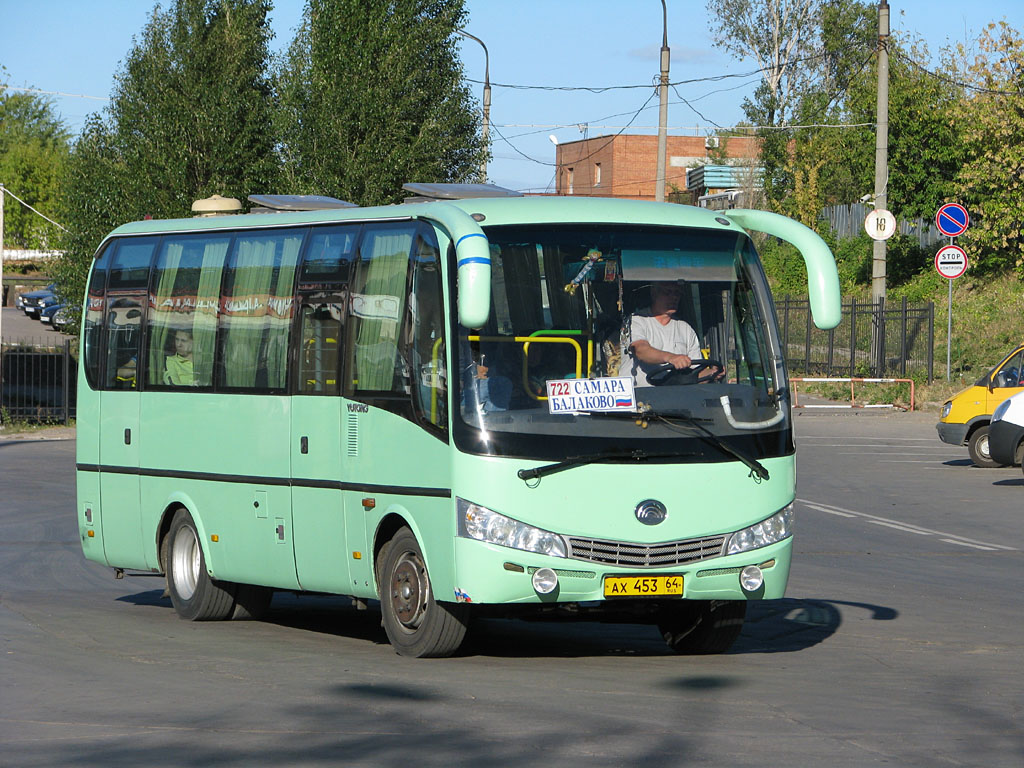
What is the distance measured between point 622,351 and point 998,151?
132 ft

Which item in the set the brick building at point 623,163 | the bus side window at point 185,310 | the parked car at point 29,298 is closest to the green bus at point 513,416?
the bus side window at point 185,310

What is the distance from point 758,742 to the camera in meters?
7.18

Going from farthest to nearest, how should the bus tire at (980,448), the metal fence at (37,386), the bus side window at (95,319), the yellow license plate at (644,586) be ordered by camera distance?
1. the metal fence at (37,386)
2. the bus tire at (980,448)
3. the bus side window at (95,319)
4. the yellow license plate at (644,586)

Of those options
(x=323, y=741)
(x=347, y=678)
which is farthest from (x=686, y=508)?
(x=323, y=741)

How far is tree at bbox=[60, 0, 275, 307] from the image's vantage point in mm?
44938

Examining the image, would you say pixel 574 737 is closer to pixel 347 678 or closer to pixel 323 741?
pixel 323 741

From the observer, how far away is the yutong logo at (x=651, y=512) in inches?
371

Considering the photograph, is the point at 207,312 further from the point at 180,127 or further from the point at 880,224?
the point at 180,127

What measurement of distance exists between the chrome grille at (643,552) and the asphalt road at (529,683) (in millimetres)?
646

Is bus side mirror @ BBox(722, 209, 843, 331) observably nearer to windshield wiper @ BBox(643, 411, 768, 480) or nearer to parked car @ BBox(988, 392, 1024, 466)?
windshield wiper @ BBox(643, 411, 768, 480)

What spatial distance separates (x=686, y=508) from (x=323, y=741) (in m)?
3.15

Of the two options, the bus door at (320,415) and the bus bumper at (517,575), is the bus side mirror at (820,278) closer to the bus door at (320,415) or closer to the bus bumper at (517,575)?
the bus bumper at (517,575)

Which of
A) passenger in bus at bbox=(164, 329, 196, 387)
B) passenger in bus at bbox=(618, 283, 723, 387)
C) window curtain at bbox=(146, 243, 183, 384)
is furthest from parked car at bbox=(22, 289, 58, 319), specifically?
passenger in bus at bbox=(618, 283, 723, 387)

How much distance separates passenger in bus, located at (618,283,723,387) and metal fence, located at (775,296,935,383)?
89.3 feet
